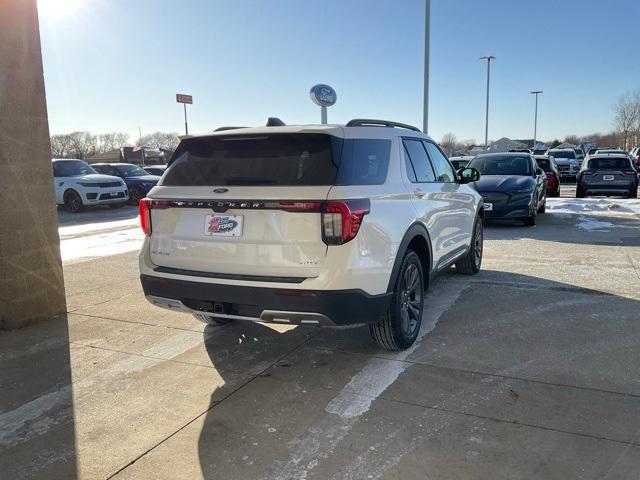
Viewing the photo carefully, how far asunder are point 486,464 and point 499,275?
15.1ft

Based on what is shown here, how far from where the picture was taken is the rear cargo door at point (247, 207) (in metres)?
3.54

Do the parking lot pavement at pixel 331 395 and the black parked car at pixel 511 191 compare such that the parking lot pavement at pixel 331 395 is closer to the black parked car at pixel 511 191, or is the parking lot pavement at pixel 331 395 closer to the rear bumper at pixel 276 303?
the rear bumper at pixel 276 303

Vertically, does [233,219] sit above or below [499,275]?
above

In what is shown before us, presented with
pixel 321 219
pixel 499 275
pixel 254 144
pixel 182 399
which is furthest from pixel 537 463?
pixel 499 275

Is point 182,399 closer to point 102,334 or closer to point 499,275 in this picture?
point 102,334

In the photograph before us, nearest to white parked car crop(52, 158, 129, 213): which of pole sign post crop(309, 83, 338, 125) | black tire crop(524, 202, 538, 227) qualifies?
pole sign post crop(309, 83, 338, 125)

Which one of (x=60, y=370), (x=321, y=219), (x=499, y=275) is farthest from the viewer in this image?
(x=499, y=275)

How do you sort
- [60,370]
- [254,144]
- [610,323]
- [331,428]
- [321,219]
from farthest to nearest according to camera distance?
[610,323]
[60,370]
[254,144]
[321,219]
[331,428]

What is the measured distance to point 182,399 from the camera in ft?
12.0

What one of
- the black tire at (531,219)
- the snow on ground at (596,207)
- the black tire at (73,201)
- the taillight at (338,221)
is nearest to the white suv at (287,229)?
the taillight at (338,221)

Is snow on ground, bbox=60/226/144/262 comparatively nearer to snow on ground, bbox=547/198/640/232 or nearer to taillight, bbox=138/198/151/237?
taillight, bbox=138/198/151/237

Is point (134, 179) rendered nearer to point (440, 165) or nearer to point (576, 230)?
point (576, 230)

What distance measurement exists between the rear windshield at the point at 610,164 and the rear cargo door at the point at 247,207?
1620cm

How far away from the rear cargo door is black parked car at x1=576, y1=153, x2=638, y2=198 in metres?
15.9
